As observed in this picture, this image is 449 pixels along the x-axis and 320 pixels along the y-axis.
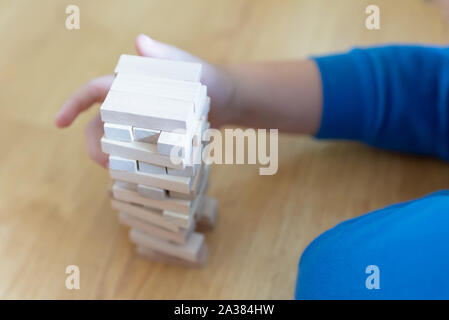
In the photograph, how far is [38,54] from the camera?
0.77 meters

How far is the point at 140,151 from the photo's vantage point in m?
0.43

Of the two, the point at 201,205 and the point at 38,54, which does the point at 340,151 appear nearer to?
the point at 201,205

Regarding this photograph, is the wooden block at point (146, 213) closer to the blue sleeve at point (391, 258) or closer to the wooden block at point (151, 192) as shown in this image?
the wooden block at point (151, 192)

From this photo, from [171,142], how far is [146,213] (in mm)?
150

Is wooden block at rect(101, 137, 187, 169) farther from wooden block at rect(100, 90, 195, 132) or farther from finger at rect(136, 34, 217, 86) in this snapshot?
finger at rect(136, 34, 217, 86)

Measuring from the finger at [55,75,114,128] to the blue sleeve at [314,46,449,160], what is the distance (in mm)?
295

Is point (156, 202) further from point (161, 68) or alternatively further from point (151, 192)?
point (161, 68)

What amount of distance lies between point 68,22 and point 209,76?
352mm

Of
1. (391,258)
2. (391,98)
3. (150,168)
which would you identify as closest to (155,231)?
(150,168)

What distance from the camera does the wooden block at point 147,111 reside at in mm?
402

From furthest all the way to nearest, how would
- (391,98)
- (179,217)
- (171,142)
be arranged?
1. (391,98)
2. (179,217)
3. (171,142)

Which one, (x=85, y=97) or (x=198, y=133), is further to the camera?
(x=85, y=97)

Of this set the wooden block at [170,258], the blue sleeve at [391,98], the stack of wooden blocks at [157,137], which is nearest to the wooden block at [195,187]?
the stack of wooden blocks at [157,137]

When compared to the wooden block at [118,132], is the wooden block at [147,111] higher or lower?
higher
